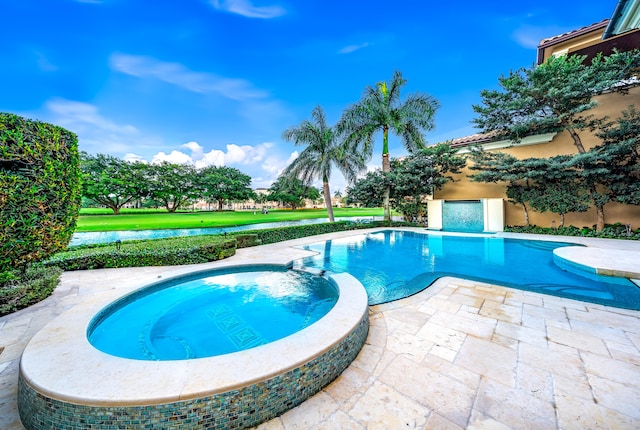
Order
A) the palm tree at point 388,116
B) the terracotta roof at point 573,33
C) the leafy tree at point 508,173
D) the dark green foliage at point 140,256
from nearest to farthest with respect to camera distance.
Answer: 1. the dark green foliage at point 140,256
2. the terracotta roof at point 573,33
3. the leafy tree at point 508,173
4. the palm tree at point 388,116

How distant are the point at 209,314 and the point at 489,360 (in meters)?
4.50

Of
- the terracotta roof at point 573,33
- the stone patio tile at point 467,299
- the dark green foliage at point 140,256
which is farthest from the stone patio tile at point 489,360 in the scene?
the terracotta roof at point 573,33

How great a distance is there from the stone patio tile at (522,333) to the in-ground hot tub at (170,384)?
2.39 m

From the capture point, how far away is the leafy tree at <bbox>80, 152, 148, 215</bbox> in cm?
2496

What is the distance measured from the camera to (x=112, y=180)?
2556cm

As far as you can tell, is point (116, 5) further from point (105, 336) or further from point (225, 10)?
point (105, 336)

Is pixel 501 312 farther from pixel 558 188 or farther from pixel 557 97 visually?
pixel 557 97

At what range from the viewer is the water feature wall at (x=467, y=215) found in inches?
503

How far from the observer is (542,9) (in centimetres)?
886

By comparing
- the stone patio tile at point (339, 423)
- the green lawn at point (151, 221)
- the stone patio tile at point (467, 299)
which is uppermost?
the green lawn at point (151, 221)

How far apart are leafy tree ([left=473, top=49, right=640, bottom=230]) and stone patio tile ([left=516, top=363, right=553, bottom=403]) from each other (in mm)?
11853

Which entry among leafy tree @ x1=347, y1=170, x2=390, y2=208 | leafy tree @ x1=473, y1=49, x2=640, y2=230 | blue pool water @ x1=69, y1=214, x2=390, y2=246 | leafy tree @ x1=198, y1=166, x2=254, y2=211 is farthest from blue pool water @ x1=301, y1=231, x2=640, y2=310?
leafy tree @ x1=198, y1=166, x2=254, y2=211

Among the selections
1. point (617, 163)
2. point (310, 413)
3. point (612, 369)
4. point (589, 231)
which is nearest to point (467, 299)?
point (612, 369)

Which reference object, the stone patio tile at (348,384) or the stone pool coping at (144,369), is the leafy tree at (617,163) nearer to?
the stone patio tile at (348,384)
